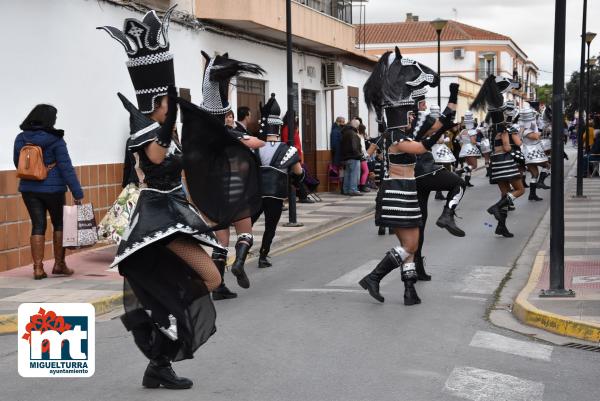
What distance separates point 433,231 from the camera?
49.7 ft

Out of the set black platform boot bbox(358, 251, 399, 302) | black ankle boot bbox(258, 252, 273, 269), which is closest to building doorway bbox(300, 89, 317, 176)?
black ankle boot bbox(258, 252, 273, 269)

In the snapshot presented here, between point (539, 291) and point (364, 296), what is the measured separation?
1705 millimetres

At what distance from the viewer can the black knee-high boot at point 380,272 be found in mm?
8664

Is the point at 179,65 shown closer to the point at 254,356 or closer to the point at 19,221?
the point at 19,221

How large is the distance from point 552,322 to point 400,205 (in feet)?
5.75

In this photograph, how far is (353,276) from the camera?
419 inches

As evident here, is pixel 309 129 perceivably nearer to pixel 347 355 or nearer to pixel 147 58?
pixel 347 355

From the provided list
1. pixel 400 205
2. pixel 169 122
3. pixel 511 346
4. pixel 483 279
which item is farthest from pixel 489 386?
pixel 483 279

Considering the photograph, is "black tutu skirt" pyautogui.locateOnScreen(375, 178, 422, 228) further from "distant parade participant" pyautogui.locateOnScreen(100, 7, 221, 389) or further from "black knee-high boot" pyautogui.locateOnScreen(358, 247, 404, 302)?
"distant parade participant" pyautogui.locateOnScreen(100, 7, 221, 389)

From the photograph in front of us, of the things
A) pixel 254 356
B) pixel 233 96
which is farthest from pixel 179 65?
pixel 254 356

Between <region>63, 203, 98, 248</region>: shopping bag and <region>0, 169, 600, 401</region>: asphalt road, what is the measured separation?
1.94 meters

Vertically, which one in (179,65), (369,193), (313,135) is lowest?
(369,193)

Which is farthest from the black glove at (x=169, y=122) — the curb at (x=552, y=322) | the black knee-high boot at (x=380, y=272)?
the curb at (x=552, y=322)

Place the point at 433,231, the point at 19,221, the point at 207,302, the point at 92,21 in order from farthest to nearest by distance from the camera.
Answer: the point at 433,231, the point at 92,21, the point at 19,221, the point at 207,302
